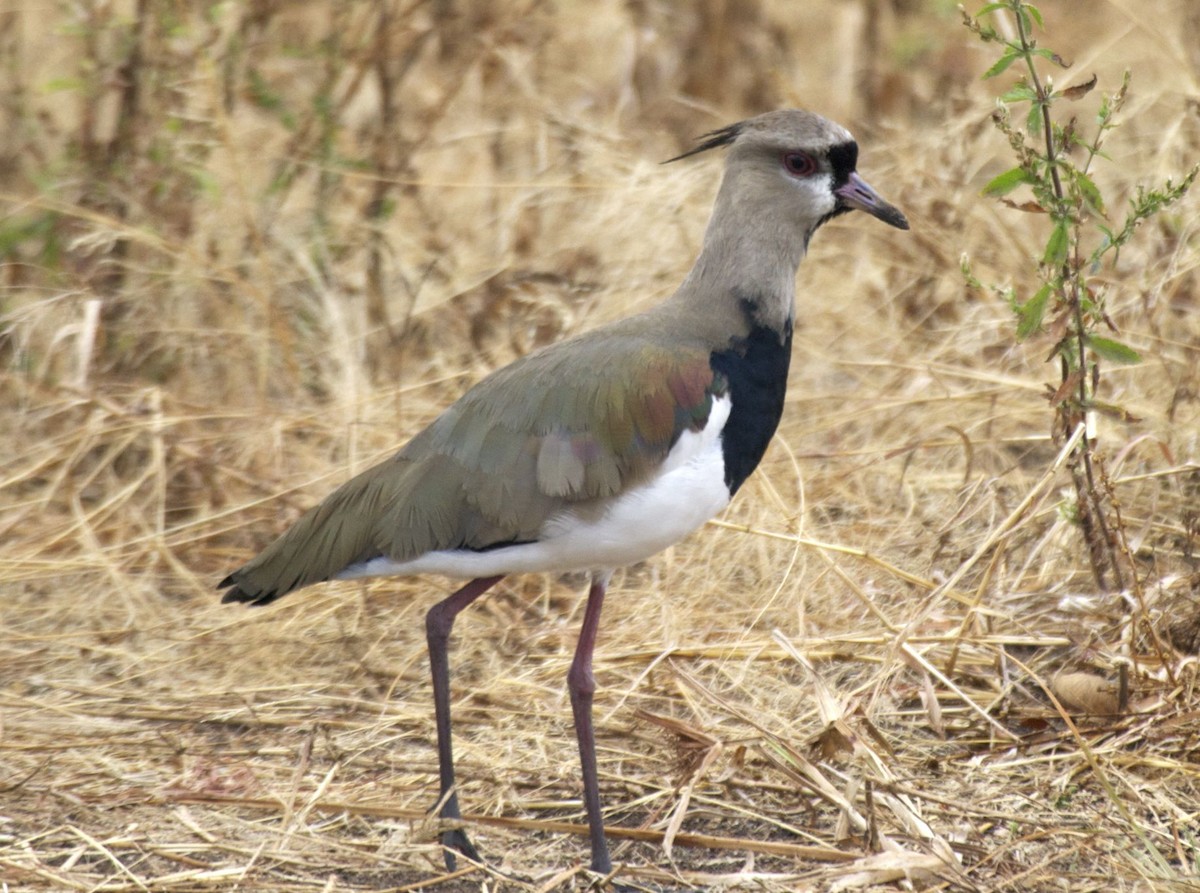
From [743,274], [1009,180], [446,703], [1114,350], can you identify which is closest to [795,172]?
[743,274]

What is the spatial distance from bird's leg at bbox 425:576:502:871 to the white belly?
0.53 ft

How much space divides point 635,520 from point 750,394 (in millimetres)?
409

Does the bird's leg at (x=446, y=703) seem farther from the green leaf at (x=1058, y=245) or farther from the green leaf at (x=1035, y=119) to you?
the green leaf at (x=1035, y=119)

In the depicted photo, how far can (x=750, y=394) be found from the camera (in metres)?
3.51

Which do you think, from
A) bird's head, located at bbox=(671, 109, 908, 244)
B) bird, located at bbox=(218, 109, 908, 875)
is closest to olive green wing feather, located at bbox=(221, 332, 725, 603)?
bird, located at bbox=(218, 109, 908, 875)

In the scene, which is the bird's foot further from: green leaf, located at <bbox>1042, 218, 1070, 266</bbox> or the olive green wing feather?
green leaf, located at <bbox>1042, 218, 1070, 266</bbox>

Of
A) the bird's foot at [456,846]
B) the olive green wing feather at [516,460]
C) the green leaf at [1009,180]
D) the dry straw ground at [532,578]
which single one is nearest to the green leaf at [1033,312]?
the green leaf at [1009,180]

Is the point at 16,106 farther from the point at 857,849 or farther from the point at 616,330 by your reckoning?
the point at 857,849

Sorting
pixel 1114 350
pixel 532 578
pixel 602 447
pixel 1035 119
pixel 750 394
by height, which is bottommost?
pixel 532 578

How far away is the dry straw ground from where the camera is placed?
11.7ft

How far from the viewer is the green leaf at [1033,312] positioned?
3668 millimetres

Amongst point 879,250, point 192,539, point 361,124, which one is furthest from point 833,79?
point 192,539

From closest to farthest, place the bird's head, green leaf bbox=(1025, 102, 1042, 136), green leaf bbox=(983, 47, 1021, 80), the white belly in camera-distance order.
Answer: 1. the white belly
2. green leaf bbox=(983, 47, 1021, 80)
3. green leaf bbox=(1025, 102, 1042, 136)
4. the bird's head

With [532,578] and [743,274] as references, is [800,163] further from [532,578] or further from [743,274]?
[532,578]
